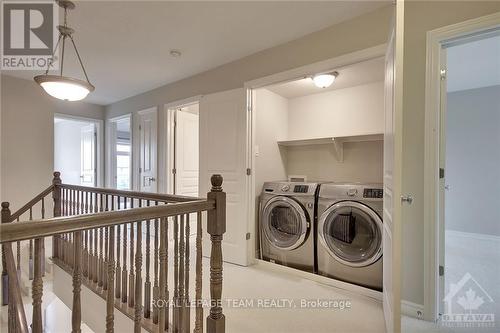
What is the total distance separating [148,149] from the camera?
445 cm

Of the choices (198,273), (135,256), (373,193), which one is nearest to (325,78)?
(373,193)

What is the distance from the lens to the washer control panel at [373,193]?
2.33 metres

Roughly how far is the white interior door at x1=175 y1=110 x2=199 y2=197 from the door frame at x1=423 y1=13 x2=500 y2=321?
332cm

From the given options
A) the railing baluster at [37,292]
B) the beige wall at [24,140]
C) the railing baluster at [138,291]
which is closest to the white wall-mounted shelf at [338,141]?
the railing baluster at [138,291]

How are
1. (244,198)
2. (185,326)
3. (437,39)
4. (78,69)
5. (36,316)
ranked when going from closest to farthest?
(36,316) < (185,326) < (437,39) < (244,198) < (78,69)

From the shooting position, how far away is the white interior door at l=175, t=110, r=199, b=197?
4199 mm

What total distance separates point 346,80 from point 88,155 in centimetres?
514

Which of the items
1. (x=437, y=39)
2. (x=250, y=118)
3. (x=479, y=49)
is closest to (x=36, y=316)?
(x=250, y=118)

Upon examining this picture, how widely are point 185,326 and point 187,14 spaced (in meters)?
2.34

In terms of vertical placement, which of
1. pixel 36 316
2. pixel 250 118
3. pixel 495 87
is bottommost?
pixel 36 316

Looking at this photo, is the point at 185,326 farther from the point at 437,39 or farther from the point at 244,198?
the point at 437,39

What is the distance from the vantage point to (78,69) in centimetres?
355

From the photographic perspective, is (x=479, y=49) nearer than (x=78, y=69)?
Yes

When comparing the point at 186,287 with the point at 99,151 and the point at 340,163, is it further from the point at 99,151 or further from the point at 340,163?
the point at 99,151
